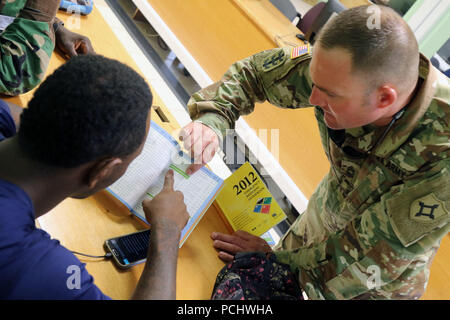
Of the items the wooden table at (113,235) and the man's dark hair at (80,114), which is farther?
the wooden table at (113,235)

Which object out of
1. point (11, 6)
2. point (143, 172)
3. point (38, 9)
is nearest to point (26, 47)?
point (38, 9)

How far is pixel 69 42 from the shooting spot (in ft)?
4.97

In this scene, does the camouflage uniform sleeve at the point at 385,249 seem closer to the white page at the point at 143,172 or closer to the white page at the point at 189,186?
the white page at the point at 189,186

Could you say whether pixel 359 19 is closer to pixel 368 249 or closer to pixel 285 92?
pixel 285 92

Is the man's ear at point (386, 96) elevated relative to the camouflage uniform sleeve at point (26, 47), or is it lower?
elevated

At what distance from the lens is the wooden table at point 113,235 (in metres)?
0.92

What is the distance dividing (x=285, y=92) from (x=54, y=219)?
39.7 inches

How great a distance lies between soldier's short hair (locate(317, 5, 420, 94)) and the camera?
0.85m

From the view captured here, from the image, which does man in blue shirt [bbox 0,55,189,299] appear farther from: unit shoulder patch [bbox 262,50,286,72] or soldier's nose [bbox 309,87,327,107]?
unit shoulder patch [bbox 262,50,286,72]

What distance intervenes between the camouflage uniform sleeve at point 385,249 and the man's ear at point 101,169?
0.70m

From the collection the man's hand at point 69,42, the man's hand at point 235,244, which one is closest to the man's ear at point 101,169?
the man's hand at point 235,244

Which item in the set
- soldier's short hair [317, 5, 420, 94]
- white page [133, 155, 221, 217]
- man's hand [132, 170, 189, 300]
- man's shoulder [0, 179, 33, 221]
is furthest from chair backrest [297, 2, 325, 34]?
man's shoulder [0, 179, 33, 221]

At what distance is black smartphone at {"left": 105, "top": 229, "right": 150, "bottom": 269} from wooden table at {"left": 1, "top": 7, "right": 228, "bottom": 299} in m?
0.02

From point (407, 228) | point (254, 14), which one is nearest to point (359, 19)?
point (407, 228)
